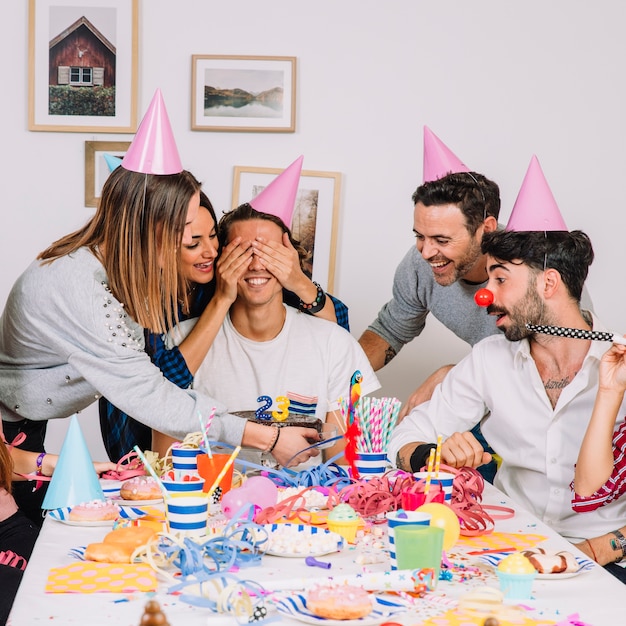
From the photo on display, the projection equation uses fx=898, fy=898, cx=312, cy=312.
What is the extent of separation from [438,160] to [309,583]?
5.50ft

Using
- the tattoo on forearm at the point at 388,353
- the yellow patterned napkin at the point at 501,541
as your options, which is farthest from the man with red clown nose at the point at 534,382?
→ the tattoo on forearm at the point at 388,353

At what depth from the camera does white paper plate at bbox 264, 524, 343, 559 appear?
3.92 feet

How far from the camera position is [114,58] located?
10.4 ft

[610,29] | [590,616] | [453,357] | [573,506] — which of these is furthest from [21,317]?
[610,29]

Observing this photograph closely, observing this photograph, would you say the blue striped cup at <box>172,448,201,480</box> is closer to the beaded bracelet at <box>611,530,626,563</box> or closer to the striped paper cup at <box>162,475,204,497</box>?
the striped paper cup at <box>162,475,204,497</box>

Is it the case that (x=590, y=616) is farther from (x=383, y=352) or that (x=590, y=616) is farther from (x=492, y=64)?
(x=492, y=64)

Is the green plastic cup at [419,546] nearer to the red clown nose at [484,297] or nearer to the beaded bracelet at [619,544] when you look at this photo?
the beaded bracelet at [619,544]

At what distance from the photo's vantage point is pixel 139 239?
6.06 ft

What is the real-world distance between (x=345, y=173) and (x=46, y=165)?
42.0 inches

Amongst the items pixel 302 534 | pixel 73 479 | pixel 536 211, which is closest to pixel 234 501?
pixel 302 534

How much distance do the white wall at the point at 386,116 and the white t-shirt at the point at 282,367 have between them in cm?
97

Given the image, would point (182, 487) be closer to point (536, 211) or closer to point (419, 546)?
point (419, 546)

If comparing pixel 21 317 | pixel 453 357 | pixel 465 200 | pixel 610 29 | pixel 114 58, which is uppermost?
pixel 610 29

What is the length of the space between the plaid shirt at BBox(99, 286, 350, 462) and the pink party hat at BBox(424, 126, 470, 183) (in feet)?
1.76
